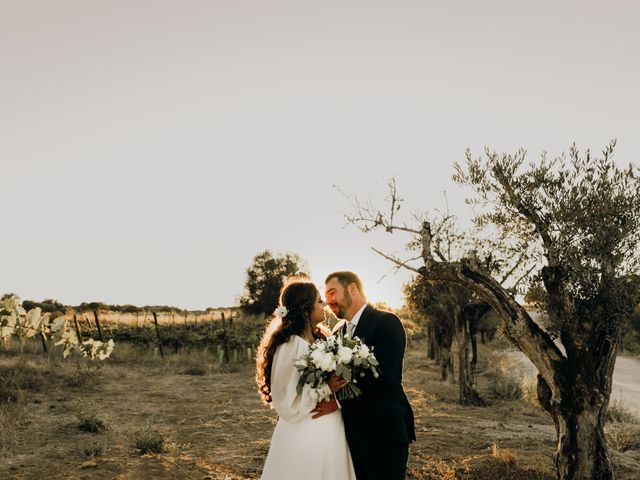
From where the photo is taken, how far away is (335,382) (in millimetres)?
5281

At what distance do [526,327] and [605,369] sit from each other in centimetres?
152

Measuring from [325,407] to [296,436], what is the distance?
42 centimetres

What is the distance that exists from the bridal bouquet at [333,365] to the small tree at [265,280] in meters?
42.0

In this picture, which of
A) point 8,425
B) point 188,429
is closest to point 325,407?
point 188,429

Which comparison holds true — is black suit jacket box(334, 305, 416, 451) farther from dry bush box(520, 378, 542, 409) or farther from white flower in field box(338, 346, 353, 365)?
dry bush box(520, 378, 542, 409)

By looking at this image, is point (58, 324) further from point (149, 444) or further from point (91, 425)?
point (91, 425)

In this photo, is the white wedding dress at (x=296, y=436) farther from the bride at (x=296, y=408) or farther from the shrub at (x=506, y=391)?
the shrub at (x=506, y=391)

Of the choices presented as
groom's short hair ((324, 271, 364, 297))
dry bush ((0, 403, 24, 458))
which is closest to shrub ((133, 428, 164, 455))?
dry bush ((0, 403, 24, 458))

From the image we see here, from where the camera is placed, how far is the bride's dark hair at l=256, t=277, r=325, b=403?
5.48 m

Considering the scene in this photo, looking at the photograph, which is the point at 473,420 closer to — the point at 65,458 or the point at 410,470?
the point at 410,470

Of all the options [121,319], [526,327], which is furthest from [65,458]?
[121,319]

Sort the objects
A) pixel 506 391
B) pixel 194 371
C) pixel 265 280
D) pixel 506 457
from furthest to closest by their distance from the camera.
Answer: pixel 265 280 → pixel 194 371 → pixel 506 391 → pixel 506 457

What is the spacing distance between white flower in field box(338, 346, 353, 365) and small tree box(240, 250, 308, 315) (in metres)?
42.2

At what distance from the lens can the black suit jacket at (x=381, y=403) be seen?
5535 millimetres
